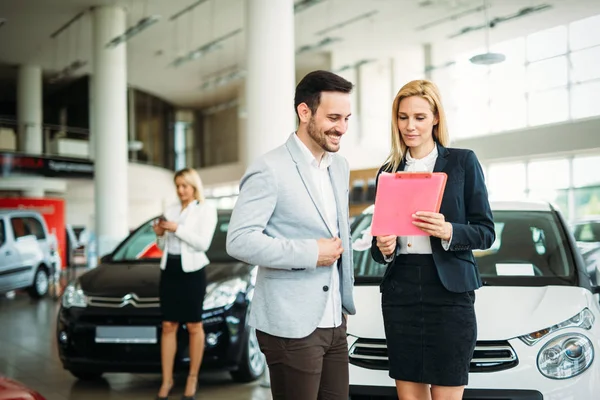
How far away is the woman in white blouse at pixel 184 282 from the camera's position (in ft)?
16.9

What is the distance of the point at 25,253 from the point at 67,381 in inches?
317

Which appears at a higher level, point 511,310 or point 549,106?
point 549,106

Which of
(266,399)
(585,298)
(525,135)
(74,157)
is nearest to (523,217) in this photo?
(585,298)

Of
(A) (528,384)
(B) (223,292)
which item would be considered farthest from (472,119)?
(A) (528,384)

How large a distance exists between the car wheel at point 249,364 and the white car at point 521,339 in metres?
2.06

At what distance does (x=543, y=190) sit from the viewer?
20109 mm

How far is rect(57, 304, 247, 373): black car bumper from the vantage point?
545cm

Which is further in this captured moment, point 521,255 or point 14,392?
point 521,255

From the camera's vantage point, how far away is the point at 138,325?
18.0ft

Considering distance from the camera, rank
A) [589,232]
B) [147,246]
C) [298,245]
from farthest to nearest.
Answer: [147,246] → [589,232] → [298,245]

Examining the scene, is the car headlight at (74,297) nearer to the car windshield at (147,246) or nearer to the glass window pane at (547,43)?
the car windshield at (147,246)

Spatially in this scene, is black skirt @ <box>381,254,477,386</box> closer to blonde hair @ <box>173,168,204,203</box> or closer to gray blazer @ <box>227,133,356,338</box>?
gray blazer @ <box>227,133,356,338</box>

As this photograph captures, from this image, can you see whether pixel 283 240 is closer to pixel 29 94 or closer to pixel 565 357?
pixel 565 357

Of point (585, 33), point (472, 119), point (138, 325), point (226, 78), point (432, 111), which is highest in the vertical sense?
point (585, 33)
